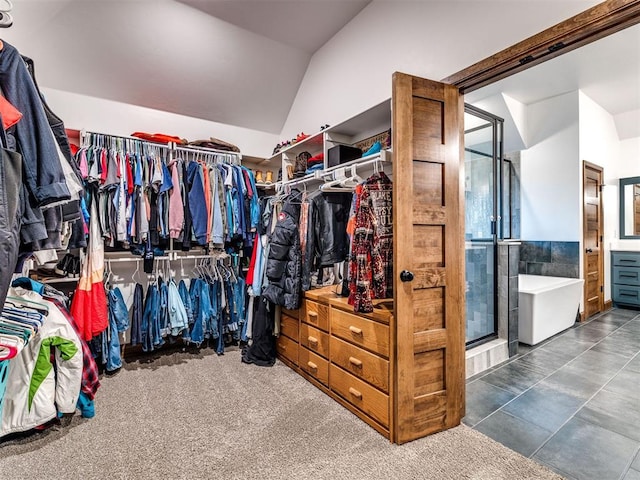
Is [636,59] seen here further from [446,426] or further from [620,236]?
[446,426]

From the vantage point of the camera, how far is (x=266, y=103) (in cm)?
389

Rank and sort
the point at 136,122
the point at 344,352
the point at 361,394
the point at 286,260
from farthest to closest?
the point at 136,122 → the point at 286,260 → the point at 344,352 → the point at 361,394

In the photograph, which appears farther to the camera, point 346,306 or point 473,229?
point 473,229

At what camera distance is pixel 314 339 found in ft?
8.41

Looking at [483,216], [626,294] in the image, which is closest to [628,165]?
[626,294]

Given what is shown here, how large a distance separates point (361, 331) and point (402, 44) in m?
2.11

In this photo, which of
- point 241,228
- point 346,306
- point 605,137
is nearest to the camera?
point 346,306

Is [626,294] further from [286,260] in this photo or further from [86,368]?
[86,368]

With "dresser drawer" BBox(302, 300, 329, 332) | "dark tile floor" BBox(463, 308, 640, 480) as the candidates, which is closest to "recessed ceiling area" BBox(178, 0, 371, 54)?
"dresser drawer" BBox(302, 300, 329, 332)

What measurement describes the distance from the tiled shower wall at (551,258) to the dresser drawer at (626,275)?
1.39 meters

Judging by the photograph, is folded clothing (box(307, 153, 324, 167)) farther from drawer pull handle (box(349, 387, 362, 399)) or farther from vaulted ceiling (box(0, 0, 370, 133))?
drawer pull handle (box(349, 387, 362, 399))

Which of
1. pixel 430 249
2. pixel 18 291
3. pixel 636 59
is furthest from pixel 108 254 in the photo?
pixel 636 59

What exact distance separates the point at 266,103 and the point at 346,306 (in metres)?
2.77

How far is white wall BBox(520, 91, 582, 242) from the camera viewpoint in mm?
4309
